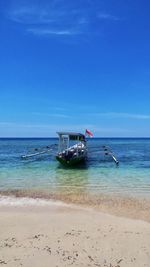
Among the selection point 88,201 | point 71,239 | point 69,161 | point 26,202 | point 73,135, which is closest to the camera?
point 71,239

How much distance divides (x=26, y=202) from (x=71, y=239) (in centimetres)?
534

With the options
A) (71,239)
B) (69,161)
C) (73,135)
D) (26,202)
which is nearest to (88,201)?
(26,202)

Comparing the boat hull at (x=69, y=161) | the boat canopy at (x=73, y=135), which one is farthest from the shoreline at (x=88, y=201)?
the boat canopy at (x=73, y=135)

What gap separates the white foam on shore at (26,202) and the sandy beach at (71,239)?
1212mm

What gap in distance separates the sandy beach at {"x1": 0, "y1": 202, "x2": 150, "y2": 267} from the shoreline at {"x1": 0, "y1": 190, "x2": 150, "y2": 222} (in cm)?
91

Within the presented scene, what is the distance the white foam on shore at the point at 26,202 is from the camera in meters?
13.3

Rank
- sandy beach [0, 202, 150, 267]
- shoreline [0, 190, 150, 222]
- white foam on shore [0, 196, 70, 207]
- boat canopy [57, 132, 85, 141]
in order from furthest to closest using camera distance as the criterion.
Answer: boat canopy [57, 132, 85, 141], white foam on shore [0, 196, 70, 207], shoreline [0, 190, 150, 222], sandy beach [0, 202, 150, 267]

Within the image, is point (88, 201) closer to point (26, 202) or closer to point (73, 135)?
point (26, 202)

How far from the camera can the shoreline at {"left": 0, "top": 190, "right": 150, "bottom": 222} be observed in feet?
40.8

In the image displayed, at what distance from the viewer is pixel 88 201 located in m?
14.2

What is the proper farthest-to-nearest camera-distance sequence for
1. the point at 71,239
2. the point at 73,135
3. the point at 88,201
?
the point at 73,135, the point at 88,201, the point at 71,239

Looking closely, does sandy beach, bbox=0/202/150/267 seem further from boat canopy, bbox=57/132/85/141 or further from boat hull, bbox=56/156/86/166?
boat canopy, bbox=57/132/85/141

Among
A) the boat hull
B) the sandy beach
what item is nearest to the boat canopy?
the boat hull

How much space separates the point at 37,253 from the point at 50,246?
0.57 m
